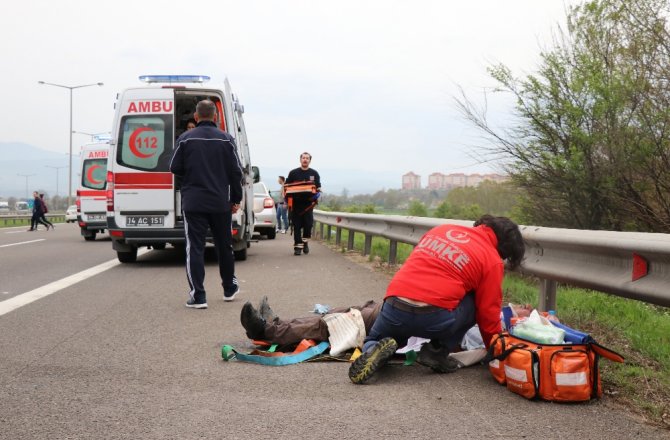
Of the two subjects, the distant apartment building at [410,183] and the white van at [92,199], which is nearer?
the white van at [92,199]

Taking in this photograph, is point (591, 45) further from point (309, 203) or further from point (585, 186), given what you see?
point (309, 203)

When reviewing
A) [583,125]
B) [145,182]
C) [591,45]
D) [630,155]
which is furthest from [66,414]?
[591,45]

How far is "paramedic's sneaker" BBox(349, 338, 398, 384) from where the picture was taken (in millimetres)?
4086

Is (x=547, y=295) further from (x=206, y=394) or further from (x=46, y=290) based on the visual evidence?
(x=46, y=290)

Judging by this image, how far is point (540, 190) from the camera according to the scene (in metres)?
13.5

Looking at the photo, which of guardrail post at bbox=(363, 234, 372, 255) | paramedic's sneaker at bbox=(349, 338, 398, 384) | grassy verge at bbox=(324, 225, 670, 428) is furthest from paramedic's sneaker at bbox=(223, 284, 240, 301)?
guardrail post at bbox=(363, 234, 372, 255)

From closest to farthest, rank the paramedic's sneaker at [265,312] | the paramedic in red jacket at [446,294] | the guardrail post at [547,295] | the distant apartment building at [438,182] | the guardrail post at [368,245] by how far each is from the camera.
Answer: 1. the paramedic in red jacket at [446,294]
2. the paramedic's sneaker at [265,312]
3. the guardrail post at [547,295]
4. the guardrail post at [368,245]
5. the distant apartment building at [438,182]

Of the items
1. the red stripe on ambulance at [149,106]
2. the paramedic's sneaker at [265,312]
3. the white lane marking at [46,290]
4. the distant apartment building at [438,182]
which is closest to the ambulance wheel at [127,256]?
the white lane marking at [46,290]

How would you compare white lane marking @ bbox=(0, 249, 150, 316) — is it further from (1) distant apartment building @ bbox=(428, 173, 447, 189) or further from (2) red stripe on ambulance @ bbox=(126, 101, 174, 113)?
(1) distant apartment building @ bbox=(428, 173, 447, 189)

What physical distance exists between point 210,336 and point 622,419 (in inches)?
122

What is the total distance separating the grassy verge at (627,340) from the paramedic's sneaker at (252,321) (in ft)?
7.13

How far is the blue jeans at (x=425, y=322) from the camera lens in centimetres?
427

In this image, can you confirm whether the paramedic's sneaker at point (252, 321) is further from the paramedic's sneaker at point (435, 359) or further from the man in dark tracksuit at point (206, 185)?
the man in dark tracksuit at point (206, 185)

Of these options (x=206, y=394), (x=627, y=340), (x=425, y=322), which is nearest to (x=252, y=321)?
(x=206, y=394)
